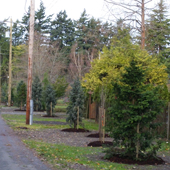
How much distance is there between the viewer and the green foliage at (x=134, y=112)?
358 inches

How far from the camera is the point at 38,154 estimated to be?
10008 millimetres

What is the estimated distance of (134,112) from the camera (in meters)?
9.15

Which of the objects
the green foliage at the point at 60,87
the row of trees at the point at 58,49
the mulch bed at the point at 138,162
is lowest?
the mulch bed at the point at 138,162

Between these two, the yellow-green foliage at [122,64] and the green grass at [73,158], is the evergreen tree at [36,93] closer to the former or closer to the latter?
the yellow-green foliage at [122,64]

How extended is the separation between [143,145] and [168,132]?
17.8 ft

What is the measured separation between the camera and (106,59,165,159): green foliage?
9.09 m

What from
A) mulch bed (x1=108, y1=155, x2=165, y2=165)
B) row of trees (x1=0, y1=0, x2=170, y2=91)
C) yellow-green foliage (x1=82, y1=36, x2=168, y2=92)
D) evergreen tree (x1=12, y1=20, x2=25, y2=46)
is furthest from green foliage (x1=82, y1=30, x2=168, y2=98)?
evergreen tree (x1=12, y1=20, x2=25, y2=46)

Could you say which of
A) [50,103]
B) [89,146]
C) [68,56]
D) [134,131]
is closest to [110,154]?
[134,131]

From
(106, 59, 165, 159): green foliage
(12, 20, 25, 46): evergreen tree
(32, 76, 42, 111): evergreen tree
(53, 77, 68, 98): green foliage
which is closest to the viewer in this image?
(106, 59, 165, 159): green foliage

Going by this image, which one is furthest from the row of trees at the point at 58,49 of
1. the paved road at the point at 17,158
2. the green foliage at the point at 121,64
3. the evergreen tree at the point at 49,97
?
the paved road at the point at 17,158

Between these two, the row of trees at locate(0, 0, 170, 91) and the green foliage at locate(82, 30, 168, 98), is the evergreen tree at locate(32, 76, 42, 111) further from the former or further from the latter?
the green foliage at locate(82, 30, 168, 98)

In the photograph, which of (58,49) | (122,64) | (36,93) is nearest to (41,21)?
(58,49)

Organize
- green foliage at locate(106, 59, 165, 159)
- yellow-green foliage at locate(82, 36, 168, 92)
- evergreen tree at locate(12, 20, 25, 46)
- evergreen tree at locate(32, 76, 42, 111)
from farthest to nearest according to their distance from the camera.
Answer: evergreen tree at locate(12, 20, 25, 46)
evergreen tree at locate(32, 76, 42, 111)
yellow-green foliage at locate(82, 36, 168, 92)
green foliage at locate(106, 59, 165, 159)

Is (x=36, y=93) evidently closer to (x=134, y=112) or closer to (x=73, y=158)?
(x=73, y=158)
